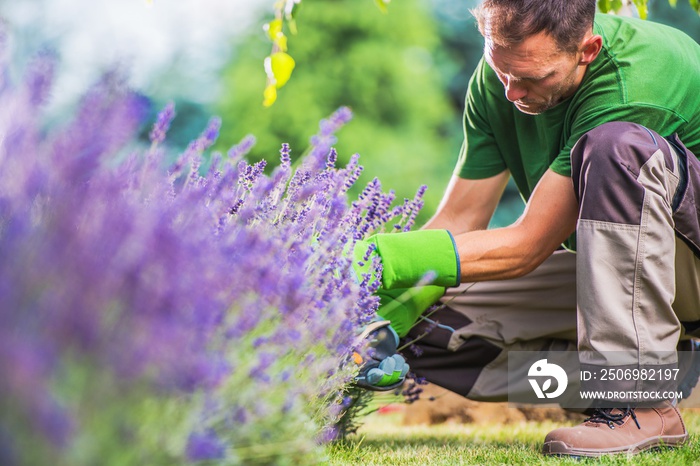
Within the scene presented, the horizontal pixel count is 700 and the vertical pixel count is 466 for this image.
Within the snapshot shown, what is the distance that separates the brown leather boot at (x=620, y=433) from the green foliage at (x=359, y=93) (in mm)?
10482

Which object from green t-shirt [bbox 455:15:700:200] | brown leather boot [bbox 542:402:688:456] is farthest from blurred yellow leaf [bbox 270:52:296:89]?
brown leather boot [bbox 542:402:688:456]

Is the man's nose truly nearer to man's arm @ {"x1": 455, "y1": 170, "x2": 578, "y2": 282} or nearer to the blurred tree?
man's arm @ {"x1": 455, "y1": 170, "x2": 578, "y2": 282}

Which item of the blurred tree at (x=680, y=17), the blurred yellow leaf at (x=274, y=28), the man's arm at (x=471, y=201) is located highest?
the blurred yellow leaf at (x=274, y=28)

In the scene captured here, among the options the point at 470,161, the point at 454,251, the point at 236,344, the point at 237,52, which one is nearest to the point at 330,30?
the point at 237,52

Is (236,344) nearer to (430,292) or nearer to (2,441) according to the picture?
(2,441)

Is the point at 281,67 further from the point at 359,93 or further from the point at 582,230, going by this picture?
the point at 359,93

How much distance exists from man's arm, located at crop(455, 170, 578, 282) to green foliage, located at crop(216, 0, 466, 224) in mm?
10350

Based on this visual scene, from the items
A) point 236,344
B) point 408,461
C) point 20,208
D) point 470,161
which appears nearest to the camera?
point 20,208

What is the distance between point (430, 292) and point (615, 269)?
0.49m

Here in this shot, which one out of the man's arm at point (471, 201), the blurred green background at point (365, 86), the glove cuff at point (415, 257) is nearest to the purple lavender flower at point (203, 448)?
the glove cuff at point (415, 257)

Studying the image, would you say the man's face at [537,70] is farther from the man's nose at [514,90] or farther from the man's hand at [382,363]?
the man's hand at [382,363]

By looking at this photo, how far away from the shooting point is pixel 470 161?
278 centimetres

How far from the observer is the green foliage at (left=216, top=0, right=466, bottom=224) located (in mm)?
12727

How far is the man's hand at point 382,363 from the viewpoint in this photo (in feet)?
6.19
